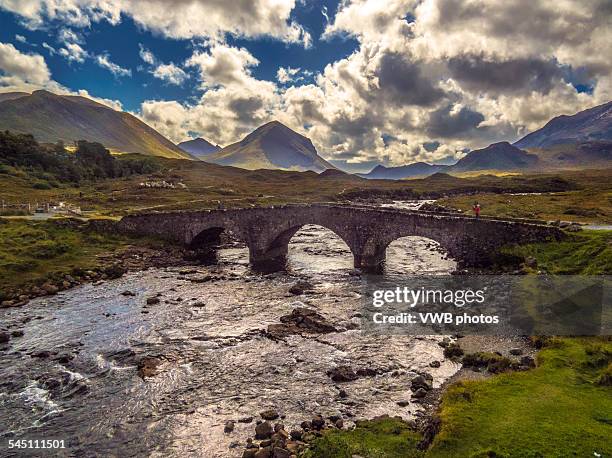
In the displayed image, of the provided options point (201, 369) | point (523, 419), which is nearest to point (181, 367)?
point (201, 369)

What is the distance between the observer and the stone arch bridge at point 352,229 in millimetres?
37031

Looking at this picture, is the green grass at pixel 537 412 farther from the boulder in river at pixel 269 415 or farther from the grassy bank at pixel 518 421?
the boulder in river at pixel 269 415

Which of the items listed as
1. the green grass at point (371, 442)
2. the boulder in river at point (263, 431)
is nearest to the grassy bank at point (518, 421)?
the green grass at point (371, 442)

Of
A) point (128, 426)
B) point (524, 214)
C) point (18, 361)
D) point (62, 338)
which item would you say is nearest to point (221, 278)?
point (62, 338)

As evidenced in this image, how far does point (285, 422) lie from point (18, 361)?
60.5 feet

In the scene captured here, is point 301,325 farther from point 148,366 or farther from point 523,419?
point 523,419

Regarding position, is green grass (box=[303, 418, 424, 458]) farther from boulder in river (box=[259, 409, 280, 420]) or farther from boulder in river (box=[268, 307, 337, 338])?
boulder in river (box=[268, 307, 337, 338])

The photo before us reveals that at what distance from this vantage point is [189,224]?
60.4 meters

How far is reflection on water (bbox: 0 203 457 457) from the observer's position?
18406mm

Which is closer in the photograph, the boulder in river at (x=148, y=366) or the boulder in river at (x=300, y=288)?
the boulder in river at (x=148, y=366)

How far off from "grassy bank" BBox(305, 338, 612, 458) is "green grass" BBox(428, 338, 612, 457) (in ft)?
0.09

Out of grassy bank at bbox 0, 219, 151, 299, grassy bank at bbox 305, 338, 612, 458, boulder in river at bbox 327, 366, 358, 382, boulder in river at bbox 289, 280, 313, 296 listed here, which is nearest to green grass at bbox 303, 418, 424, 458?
grassy bank at bbox 305, 338, 612, 458

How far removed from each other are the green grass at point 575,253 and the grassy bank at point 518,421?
929 cm

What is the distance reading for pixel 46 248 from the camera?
154ft
